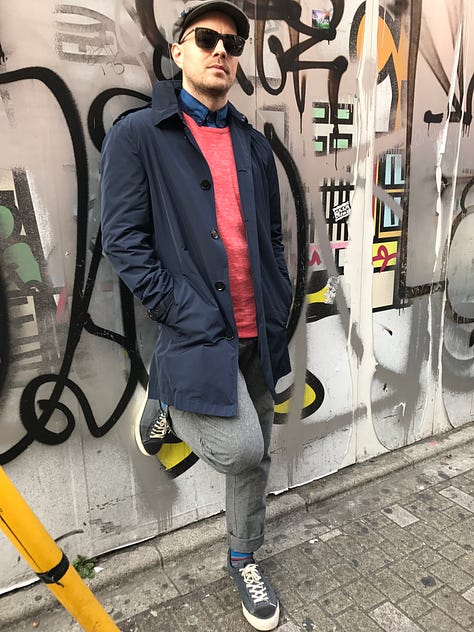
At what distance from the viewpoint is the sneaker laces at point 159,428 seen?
2.34m

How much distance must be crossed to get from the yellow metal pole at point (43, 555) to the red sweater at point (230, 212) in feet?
3.30

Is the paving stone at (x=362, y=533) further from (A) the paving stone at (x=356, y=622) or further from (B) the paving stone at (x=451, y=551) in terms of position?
(A) the paving stone at (x=356, y=622)

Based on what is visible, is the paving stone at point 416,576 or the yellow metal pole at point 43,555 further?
the paving stone at point 416,576

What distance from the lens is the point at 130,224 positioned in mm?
1869

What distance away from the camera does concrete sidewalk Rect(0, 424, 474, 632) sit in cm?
229

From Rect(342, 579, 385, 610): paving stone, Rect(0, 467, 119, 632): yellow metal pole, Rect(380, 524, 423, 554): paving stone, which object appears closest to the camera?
Rect(0, 467, 119, 632): yellow metal pole

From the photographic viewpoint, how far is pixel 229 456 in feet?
Result: 6.52

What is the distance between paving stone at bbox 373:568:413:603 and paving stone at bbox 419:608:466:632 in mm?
138

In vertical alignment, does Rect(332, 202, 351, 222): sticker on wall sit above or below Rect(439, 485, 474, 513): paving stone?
above

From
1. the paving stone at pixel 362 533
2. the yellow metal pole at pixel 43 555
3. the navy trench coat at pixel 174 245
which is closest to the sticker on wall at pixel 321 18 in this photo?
the navy trench coat at pixel 174 245

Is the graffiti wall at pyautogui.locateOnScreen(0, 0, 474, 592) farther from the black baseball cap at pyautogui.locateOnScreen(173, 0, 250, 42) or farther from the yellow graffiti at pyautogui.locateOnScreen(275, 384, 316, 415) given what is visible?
the black baseball cap at pyautogui.locateOnScreen(173, 0, 250, 42)

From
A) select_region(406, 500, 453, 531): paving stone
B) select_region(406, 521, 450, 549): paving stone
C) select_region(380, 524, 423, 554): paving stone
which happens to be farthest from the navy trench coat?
select_region(406, 500, 453, 531): paving stone

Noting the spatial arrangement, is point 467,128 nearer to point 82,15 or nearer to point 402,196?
point 402,196

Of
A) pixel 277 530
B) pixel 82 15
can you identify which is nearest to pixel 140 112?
pixel 82 15
